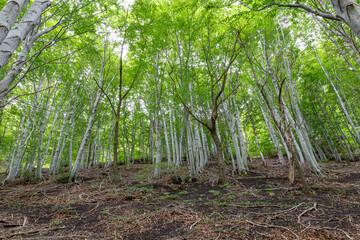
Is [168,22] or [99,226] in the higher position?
[168,22]

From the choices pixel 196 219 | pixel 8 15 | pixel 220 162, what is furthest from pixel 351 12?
Result: pixel 220 162

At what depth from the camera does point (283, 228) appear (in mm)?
2535

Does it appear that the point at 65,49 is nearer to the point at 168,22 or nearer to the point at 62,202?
the point at 168,22

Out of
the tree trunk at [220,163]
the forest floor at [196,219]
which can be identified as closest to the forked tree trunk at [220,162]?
the tree trunk at [220,163]

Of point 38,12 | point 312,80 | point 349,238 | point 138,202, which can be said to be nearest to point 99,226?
point 138,202

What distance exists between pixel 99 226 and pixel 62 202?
2764 millimetres

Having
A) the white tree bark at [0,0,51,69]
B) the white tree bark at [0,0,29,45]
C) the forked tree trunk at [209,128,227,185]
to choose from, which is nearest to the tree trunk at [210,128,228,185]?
the forked tree trunk at [209,128,227,185]

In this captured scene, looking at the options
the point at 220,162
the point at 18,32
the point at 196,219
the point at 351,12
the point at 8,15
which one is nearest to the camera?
the point at 8,15

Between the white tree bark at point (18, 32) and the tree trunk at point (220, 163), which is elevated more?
the white tree bark at point (18, 32)

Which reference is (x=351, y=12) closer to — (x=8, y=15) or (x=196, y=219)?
(x=8, y=15)

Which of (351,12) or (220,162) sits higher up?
(351,12)

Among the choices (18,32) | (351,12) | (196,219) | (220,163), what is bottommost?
(196,219)

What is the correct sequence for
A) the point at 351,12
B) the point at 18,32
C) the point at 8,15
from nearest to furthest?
the point at 8,15 → the point at 18,32 → the point at 351,12

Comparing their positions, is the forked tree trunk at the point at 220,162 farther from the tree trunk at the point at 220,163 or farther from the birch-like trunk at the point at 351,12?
the birch-like trunk at the point at 351,12
